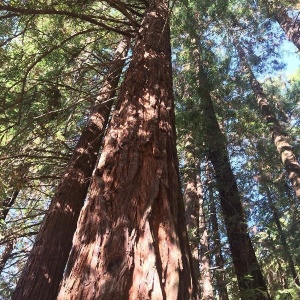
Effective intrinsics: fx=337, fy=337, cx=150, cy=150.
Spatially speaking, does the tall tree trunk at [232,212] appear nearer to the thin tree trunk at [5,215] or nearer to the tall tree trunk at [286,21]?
the thin tree trunk at [5,215]

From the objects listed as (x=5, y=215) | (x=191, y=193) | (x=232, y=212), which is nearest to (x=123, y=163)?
(x=232, y=212)

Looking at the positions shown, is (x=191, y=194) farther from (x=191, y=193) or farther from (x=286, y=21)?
(x=286, y=21)

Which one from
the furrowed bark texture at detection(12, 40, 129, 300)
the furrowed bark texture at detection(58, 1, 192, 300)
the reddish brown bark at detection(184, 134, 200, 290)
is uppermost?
the reddish brown bark at detection(184, 134, 200, 290)

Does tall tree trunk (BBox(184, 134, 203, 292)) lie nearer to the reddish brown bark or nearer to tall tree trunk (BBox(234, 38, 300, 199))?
the reddish brown bark

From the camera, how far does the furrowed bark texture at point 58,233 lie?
187 inches

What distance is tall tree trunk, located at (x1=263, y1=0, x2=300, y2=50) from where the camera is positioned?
40.7 feet

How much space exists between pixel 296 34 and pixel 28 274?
42.9 ft

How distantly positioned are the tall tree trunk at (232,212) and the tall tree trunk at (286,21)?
15.4 ft

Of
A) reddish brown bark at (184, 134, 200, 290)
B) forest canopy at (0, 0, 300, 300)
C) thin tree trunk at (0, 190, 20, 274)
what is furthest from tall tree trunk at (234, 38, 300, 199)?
thin tree trunk at (0, 190, 20, 274)

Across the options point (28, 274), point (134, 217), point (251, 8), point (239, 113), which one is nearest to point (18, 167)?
point (28, 274)

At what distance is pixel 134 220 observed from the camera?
76.3 inches

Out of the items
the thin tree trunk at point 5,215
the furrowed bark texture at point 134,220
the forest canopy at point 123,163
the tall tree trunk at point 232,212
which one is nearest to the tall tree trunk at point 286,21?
the forest canopy at point 123,163

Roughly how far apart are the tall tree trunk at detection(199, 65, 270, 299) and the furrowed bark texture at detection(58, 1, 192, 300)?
12.9 feet

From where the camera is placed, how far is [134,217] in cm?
196
